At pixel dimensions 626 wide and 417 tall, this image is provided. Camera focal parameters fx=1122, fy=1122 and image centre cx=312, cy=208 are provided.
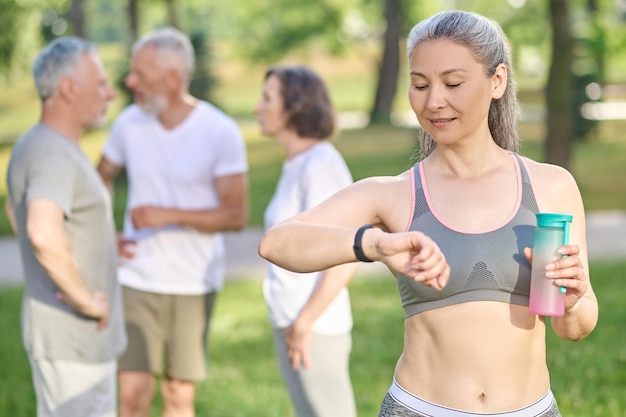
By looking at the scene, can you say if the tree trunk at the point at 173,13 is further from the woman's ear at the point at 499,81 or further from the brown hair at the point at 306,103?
the woman's ear at the point at 499,81

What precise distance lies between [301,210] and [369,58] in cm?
5970

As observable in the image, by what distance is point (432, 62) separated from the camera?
2848 millimetres

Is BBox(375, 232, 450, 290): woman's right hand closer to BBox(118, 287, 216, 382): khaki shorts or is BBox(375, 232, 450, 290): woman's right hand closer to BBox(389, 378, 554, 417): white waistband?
BBox(389, 378, 554, 417): white waistband

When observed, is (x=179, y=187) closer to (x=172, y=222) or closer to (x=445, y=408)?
(x=172, y=222)

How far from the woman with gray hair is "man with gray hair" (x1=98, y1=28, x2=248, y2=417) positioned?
8.65 ft

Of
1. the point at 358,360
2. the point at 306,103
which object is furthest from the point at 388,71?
the point at 306,103

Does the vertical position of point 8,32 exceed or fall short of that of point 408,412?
it falls short

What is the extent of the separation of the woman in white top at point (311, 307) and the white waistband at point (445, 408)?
149 centimetres

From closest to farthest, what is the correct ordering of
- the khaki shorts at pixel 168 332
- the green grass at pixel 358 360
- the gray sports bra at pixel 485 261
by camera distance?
the gray sports bra at pixel 485 261, the khaki shorts at pixel 168 332, the green grass at pixel 358 360

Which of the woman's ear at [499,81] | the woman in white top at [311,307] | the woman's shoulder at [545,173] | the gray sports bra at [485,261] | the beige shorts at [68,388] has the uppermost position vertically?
the woman's ear at [499,81]

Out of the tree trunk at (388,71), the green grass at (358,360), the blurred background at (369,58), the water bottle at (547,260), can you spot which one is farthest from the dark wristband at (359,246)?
the tree trunk at (388,71)

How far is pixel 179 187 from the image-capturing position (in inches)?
219

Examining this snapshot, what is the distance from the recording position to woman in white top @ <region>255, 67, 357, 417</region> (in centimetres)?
446

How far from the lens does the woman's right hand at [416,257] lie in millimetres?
2512
